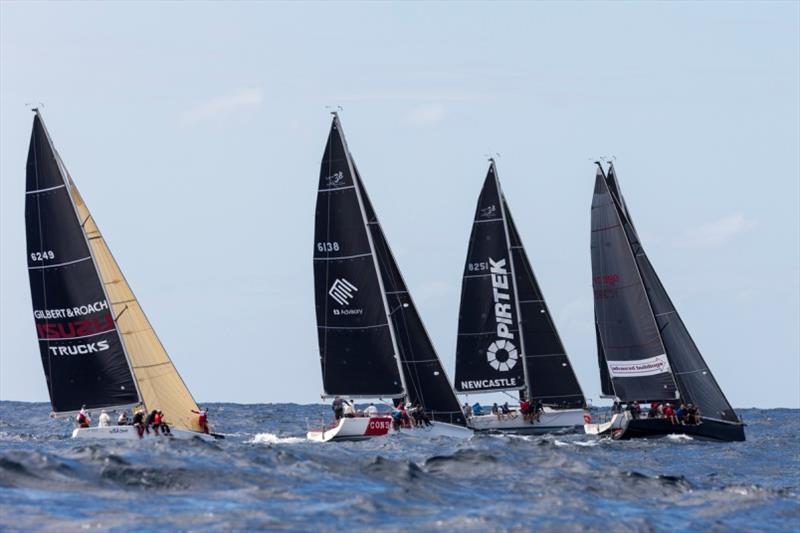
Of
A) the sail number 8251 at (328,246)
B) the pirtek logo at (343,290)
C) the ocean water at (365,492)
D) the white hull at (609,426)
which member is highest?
the sail number 8251 at (328,246)

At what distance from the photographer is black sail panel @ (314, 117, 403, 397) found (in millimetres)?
47312

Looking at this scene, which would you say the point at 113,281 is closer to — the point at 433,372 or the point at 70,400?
the point at 70,400

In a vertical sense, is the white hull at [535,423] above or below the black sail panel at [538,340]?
below

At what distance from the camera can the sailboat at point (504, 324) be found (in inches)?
2307

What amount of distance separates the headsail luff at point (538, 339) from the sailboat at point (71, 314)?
18.1 metres

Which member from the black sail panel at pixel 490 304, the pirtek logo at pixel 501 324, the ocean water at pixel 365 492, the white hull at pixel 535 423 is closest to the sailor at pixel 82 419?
the ocean water at pixel 365 492

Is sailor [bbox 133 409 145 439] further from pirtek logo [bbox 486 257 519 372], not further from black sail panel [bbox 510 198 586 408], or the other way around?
black sail panel [bbox 510 198 586 408]

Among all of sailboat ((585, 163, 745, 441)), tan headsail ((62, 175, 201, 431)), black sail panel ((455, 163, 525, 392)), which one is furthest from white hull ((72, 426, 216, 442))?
black sail panel ((455, 163, 525, 392))

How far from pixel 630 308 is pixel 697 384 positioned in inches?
140

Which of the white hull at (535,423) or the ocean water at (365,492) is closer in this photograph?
the ocean water at (365,492)

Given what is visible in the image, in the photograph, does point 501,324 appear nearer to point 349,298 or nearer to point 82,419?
point 349,298

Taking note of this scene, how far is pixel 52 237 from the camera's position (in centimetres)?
4328

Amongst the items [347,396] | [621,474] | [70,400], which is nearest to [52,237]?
[70,400]

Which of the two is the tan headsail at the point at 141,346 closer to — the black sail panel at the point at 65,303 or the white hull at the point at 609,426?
the black sail panel at the point at 65,303
